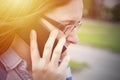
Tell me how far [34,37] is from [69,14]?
0.88 feet

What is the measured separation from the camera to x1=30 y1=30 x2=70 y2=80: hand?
2107 millimetres

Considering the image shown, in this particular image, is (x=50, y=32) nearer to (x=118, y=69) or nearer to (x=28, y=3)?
(x=28, y=3)

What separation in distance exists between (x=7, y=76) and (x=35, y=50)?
0.25 m

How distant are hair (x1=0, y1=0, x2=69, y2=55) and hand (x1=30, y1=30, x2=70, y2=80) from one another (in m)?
0.09

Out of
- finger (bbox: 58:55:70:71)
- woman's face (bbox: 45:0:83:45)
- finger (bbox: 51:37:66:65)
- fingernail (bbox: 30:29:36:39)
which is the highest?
woman's face (bbox: 45:0:83:45)

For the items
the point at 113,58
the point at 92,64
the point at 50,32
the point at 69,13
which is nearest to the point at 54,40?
the point at 50,32

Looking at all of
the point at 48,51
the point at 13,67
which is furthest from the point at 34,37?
the point at 13,67

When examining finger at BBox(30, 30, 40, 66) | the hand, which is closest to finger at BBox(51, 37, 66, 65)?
the hand

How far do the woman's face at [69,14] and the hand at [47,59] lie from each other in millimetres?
77

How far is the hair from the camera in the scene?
2055mm

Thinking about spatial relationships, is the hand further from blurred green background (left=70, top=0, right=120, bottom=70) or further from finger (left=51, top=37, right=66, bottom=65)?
blurred green background (left=70, top=0, right=120, bottom=70)

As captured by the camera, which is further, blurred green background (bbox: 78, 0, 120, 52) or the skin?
blurred green background (bbox: 78, 0, 120, 52)

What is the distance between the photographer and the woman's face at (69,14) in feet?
6.91

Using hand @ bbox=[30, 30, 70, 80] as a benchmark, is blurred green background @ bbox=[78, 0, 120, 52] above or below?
above
